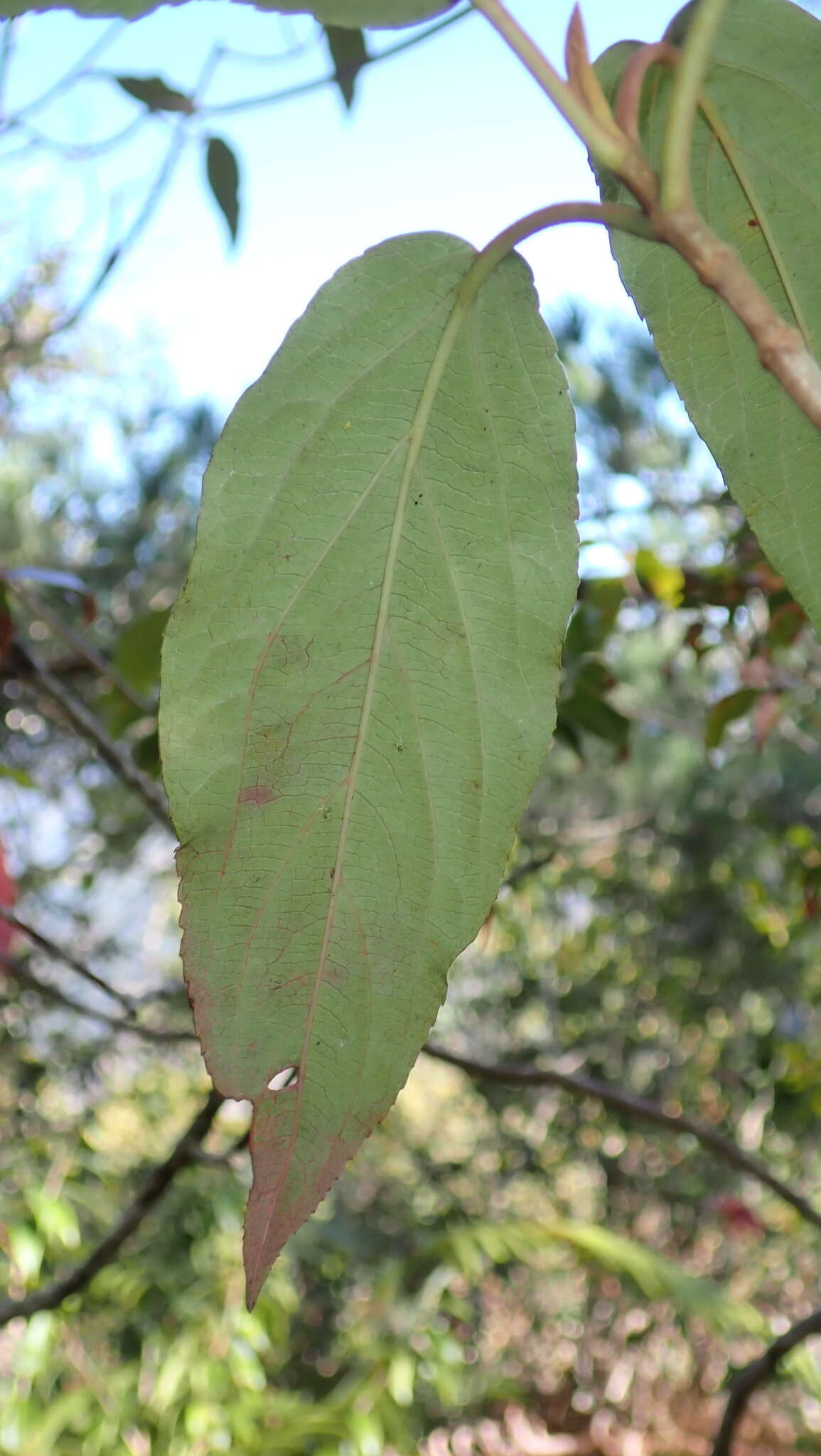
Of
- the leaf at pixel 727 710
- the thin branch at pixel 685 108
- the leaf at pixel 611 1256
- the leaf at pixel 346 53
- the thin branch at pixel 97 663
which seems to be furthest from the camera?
the leaf at pixel 611 1256

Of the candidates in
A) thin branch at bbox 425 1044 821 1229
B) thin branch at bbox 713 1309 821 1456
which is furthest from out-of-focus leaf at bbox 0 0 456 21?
thin branch at bbox 713 1309 821 1456

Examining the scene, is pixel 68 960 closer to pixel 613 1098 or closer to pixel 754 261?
pixel 613 1098

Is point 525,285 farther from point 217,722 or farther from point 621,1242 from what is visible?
point 621,1242

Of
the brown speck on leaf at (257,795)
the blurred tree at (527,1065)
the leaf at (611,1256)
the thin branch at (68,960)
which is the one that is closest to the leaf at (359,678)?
the brown speck on leaf at (257,795)

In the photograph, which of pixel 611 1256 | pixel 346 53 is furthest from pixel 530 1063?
pixel 346 53

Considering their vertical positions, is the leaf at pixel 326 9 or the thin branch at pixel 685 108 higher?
the leaf at pixel 326 9

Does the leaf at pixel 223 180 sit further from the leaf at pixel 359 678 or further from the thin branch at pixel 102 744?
the leaf at pixel 359 678

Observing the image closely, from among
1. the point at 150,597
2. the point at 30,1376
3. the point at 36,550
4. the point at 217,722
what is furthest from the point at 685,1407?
the point at 217,722

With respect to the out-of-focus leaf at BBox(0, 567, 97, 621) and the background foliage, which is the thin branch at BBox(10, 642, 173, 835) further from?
the background foliage
